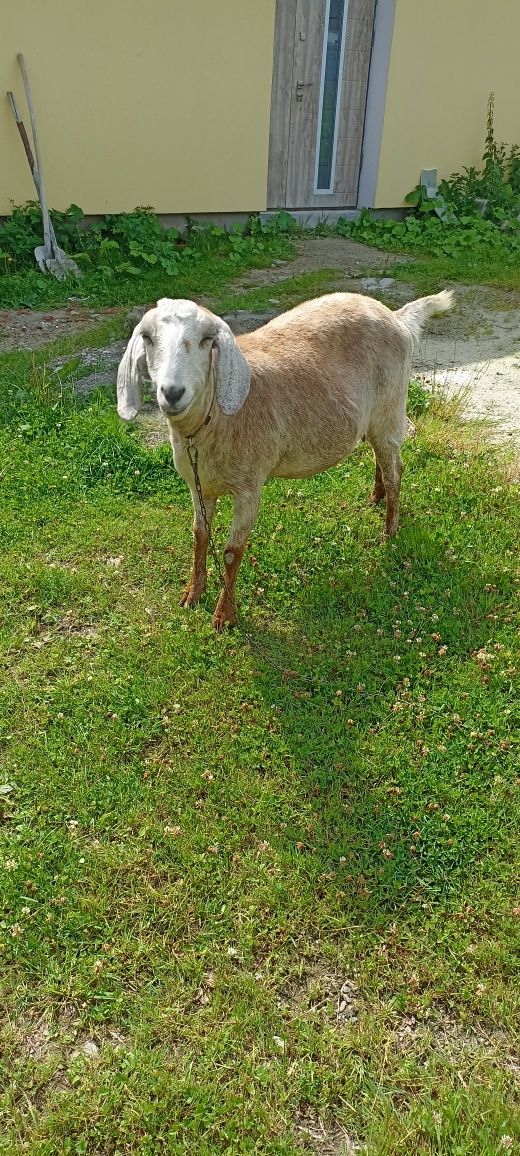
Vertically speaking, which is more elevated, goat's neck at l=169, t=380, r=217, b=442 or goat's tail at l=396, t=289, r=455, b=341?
goat's tail at l=396, t=289, r=455, b=341

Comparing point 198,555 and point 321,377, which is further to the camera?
point 198,555

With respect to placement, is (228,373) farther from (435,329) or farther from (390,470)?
(435,329)

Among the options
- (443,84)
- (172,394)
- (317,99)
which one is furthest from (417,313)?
(443,84)

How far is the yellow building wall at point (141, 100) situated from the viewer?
27.2 ft

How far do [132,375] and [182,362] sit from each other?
42 cm

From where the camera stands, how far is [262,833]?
9.93 feet

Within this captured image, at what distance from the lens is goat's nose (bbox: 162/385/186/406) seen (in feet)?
9.70

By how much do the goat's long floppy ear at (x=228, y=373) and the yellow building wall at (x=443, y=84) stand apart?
925 centimetres

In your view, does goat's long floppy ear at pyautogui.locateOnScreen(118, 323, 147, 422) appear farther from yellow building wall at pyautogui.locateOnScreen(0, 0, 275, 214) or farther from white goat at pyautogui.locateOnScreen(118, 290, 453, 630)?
yellow building wall at pyautogui.locateOnScreen(0, 0, 275, 214)

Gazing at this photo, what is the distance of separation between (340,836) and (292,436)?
6.26 ft

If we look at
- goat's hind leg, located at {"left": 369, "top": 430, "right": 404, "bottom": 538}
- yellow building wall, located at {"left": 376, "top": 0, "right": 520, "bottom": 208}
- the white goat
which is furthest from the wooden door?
goat's hind leg, located at {"left": 369, "top": 430, "right": 404, "bottom": 538}

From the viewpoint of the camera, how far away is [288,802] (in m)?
3.14

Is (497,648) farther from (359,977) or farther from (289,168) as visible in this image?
(289,168)

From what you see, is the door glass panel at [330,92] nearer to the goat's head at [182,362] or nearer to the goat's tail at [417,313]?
the goat's tail at [417,313]
